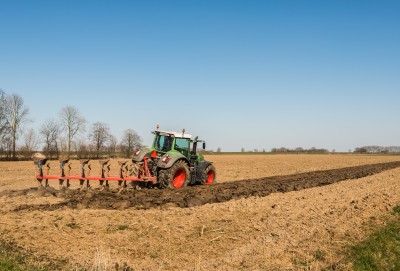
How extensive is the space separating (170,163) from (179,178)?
4.07 ft

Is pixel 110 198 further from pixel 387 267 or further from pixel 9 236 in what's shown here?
pixel 387 267

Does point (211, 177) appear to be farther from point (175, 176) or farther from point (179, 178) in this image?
point (175, 176)

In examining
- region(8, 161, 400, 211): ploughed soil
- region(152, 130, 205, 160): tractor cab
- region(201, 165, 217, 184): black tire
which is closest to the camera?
region(8, 161, 400, 211): ploughed soil

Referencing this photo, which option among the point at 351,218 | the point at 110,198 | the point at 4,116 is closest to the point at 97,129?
the point at 4,116

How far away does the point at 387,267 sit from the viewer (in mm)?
6125

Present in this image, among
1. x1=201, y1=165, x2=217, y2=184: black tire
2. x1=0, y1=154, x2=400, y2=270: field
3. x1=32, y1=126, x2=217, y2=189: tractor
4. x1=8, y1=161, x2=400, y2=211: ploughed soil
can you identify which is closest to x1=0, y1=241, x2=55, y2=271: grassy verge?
x1=0, y1=154, x2=400, y2=270: field

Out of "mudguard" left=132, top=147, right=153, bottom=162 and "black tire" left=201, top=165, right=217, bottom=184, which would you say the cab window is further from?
"black tire" left=201, top=165, right=217, bottom=184

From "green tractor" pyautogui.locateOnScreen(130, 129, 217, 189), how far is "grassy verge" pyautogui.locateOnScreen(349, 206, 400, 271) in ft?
24.6

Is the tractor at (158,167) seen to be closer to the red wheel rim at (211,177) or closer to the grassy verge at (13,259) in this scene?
the red wheel rim at (211,177)

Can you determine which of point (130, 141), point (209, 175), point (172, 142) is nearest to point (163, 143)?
point (172, 142)

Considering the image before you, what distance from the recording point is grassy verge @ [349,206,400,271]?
20.1ft

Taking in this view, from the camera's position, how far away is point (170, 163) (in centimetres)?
1327

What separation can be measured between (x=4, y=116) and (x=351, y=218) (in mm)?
45185

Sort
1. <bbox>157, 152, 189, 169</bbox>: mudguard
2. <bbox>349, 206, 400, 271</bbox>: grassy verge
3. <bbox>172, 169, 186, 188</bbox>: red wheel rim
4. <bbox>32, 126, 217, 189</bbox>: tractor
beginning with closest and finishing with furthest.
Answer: <bbox>349, 206, 400, 271</bbox>: grassy verge < <bbox>32, 126, 217, 189</bbox>: tractor < <bbox>157, 152, 189, 169</bbox>: mudguard < <bbox>172, 169, 186, 188</bbox>: red wheel rim
